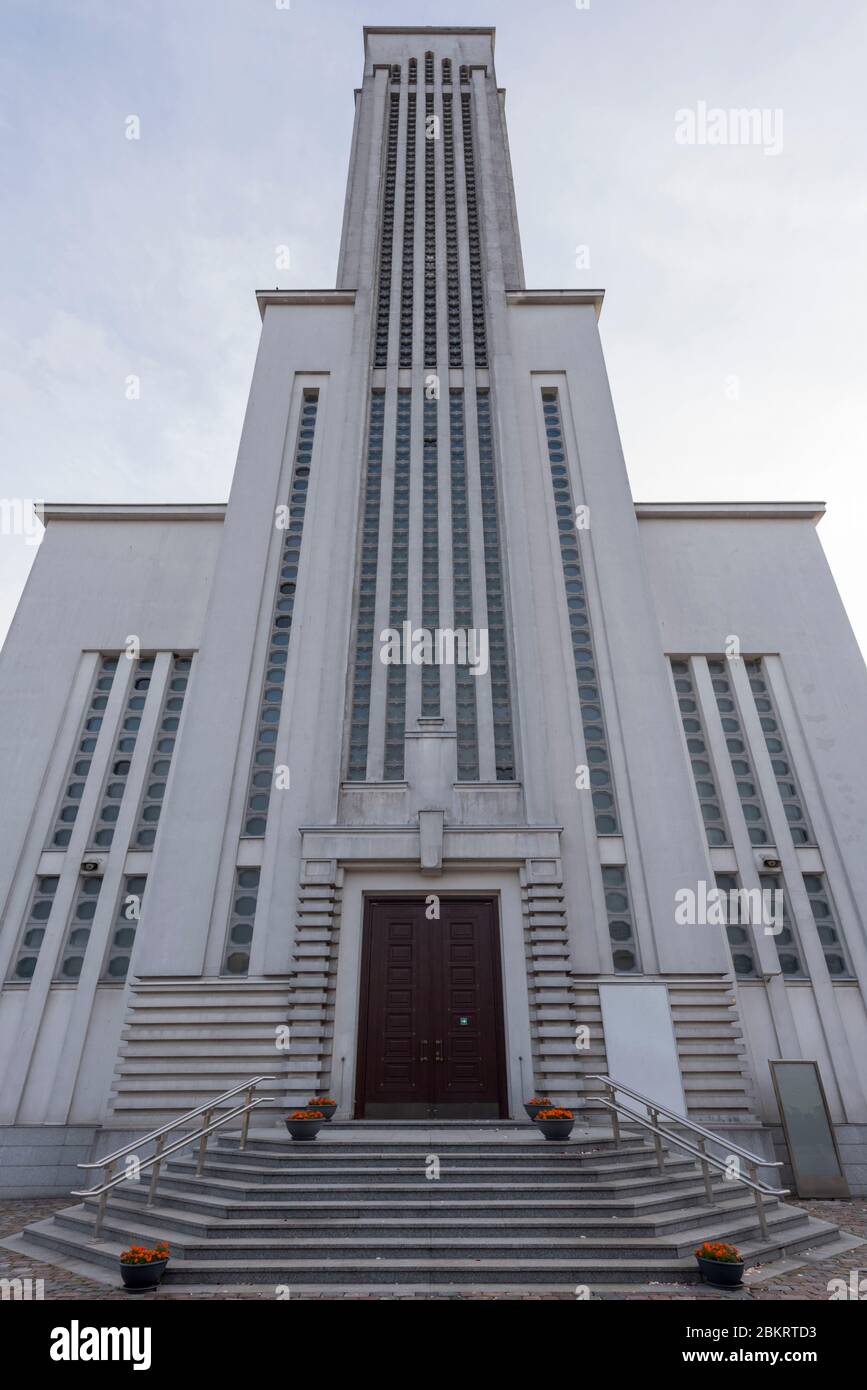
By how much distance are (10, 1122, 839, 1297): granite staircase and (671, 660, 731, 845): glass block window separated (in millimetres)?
7412

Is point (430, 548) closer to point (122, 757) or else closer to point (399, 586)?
point (399, 586)

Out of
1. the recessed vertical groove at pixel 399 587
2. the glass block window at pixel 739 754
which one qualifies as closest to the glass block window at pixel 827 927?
the glass block window at pixel 739 754

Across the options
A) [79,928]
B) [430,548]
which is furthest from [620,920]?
[79,928]

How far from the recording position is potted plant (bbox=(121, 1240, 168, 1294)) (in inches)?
271

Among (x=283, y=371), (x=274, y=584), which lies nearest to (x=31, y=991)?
(x=274, y=584)

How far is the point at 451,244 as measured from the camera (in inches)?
984

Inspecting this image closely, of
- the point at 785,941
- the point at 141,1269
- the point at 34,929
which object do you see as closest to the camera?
the point at 141,1269

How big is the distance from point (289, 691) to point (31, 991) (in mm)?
7458

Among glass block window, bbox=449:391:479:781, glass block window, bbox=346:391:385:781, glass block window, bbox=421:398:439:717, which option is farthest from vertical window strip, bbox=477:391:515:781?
glass block window, bbox=346:391:385:781

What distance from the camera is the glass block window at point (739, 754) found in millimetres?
16391

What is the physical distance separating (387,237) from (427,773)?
19757 mm

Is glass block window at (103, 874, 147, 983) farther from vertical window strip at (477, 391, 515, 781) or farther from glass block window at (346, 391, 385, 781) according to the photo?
vertical window strip at (477, 391, 515, 781)

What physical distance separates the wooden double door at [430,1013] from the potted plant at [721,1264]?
18.4 feet
